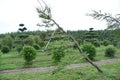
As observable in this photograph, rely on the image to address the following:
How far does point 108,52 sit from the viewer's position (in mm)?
22047

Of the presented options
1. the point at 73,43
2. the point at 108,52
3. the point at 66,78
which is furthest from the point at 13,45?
the point at 73,43

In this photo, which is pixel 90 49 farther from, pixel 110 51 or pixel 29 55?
pixel 29 55

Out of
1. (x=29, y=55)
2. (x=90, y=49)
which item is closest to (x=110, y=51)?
(x=90, y=49)

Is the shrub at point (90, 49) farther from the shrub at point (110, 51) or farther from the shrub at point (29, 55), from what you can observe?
the shrub at point (29, 55)

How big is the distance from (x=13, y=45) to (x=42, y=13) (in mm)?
32981

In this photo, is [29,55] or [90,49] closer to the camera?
[29,55]

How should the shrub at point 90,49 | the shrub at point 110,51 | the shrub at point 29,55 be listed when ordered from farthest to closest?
the shrub at point 110,51 < the shrub at point 90,49 < the shrub at point 29,55

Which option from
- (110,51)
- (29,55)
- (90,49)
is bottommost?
(110,51)

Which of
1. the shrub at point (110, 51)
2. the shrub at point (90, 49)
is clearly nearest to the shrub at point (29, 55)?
the shrub at point (90, 49)

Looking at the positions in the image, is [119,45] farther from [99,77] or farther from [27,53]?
[27,53]

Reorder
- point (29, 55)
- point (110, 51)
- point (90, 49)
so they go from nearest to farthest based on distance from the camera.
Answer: point (29, 55) → point (90, 49) → point (110, 51)

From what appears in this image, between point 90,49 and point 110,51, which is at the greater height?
point 90,49

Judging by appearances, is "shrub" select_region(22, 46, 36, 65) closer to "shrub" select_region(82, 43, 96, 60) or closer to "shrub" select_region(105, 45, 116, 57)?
"shrub" select_region(82, 43, 96, 60)

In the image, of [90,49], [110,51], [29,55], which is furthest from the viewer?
[110,51]
